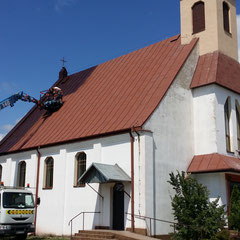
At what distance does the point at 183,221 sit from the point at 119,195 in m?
3.65

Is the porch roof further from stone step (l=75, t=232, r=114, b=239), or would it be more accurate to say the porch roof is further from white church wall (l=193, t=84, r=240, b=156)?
white church wall (l=193, t=84, r=240, b=156)

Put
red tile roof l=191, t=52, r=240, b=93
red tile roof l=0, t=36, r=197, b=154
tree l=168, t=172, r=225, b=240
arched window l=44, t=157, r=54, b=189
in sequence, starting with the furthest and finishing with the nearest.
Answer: arched window l=44, t=157, r=54, b=189 < red tile roof l=191, t=52, r=240, b=93 < red tile roof l=0, t=36, r=197, b=154 < tree l=168, t=172, r=225, b=240

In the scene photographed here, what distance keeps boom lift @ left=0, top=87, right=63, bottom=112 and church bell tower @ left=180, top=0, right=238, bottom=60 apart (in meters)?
9.46

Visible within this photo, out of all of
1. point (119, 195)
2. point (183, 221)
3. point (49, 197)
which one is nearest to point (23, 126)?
point (49, 197)

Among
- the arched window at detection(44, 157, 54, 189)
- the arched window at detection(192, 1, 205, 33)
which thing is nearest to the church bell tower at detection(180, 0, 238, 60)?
the arched window at detection(192, 1, 205, 33)

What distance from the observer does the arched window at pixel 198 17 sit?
22.7 meters

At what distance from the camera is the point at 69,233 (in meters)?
20.4

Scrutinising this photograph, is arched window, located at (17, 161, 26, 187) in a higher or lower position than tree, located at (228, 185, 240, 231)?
higher

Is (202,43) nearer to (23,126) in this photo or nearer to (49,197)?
(49,197)

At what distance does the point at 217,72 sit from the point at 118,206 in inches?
349

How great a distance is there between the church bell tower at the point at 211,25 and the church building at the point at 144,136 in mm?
60

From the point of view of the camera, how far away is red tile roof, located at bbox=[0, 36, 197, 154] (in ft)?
64.0

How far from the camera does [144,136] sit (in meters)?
17.5

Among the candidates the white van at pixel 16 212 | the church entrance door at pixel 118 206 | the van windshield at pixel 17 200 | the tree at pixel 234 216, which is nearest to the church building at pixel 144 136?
the church entrance door at pixel 118 206
